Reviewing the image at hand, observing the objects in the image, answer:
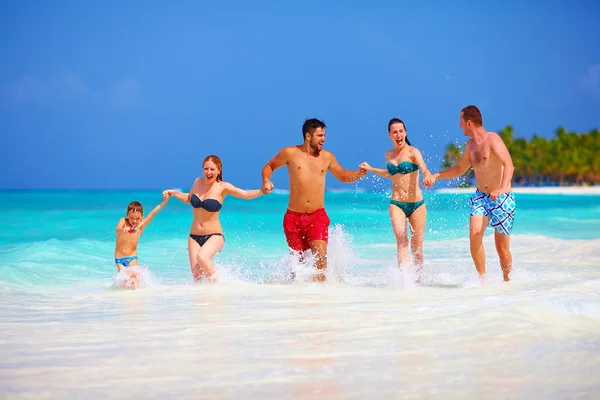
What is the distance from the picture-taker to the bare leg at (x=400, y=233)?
8.02 m

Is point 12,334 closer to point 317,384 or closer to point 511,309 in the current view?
point 317,384

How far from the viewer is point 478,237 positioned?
25.2ft

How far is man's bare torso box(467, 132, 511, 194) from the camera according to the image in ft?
25.1

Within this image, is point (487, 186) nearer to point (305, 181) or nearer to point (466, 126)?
point (466, 126)

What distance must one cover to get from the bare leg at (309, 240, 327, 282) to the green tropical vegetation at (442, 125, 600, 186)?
87356 mm

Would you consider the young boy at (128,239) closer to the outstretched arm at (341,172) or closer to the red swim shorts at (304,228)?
the red swim shorts at (304,228)

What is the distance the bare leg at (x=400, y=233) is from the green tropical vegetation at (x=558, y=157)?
286ft

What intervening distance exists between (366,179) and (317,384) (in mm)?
5246

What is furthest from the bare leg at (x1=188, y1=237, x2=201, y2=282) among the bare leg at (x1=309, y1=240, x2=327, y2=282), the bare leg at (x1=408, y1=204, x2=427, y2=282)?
the bare leg at (x1=408, y1=204, x2=427, y2=282)

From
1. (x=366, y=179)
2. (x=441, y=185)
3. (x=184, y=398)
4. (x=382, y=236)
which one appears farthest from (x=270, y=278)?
(x=382, y=236)

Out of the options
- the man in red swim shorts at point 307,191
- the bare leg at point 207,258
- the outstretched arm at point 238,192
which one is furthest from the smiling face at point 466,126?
the bare leg at point 207,258

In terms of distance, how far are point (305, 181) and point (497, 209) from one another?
82.2 inches

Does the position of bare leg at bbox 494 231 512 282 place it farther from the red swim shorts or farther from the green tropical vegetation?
the green tropical vegetation

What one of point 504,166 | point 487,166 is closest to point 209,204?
point 487,166
